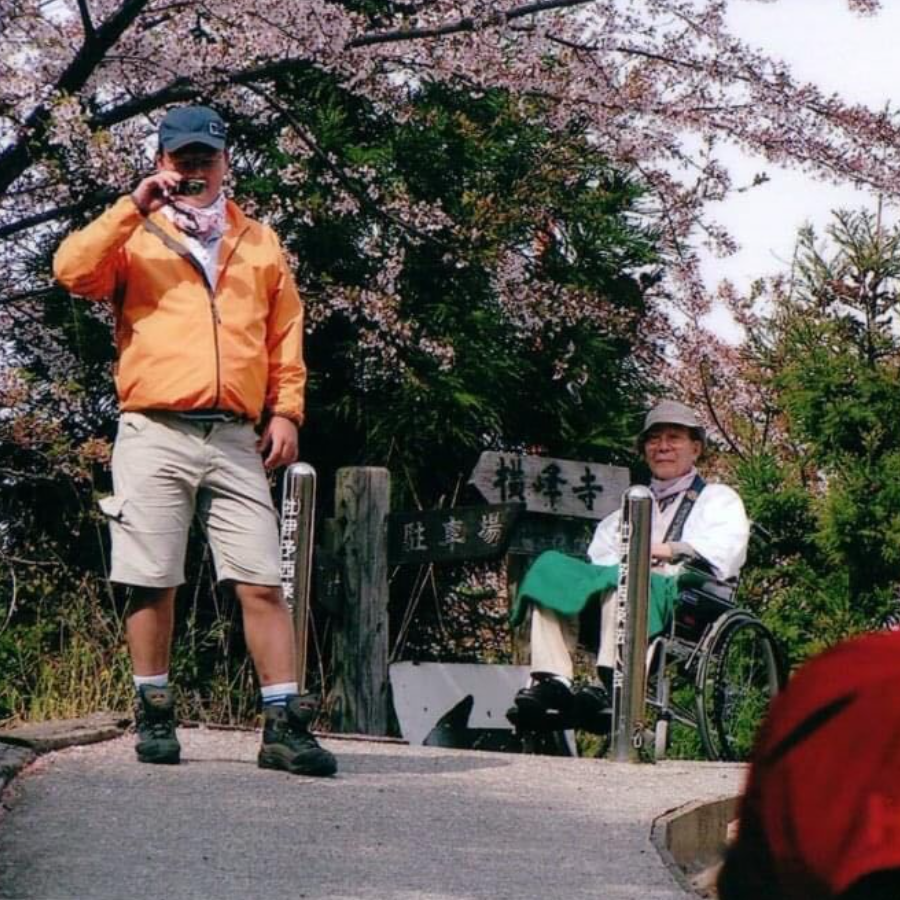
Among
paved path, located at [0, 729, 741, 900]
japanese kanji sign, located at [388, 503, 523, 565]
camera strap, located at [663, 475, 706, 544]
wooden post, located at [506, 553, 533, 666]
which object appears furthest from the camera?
wooden post, located at [506, 553, 533, 666]

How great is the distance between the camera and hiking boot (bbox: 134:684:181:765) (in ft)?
20.6

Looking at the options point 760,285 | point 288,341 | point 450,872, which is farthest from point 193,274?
point 760,285

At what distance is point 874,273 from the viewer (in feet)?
46.7

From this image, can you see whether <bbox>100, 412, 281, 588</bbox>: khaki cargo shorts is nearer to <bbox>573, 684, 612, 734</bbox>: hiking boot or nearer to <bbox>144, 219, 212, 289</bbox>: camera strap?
<bbox>144, 219, 212, 289</bbox>: camera strap

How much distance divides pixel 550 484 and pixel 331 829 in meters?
4.30

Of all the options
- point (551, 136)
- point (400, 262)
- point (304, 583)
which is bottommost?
point (304, 583)

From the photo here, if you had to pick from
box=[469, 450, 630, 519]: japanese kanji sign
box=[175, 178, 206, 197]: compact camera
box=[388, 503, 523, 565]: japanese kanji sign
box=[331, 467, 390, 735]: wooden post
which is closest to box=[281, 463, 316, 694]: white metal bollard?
box=[331, 467, 390, 735]: wooden post

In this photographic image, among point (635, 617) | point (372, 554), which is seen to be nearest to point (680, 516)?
point (635, 617)

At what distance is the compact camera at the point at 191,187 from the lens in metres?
6.08

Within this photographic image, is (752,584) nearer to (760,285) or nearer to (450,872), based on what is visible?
(760,285)

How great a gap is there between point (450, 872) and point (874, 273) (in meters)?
9.80

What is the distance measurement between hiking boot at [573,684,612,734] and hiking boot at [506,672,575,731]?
30 millimetres

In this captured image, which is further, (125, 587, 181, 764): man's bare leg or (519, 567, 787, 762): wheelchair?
(519, 567, 787, 762): wheelchair

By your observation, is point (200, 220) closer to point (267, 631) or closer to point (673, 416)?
point (267, 631)
